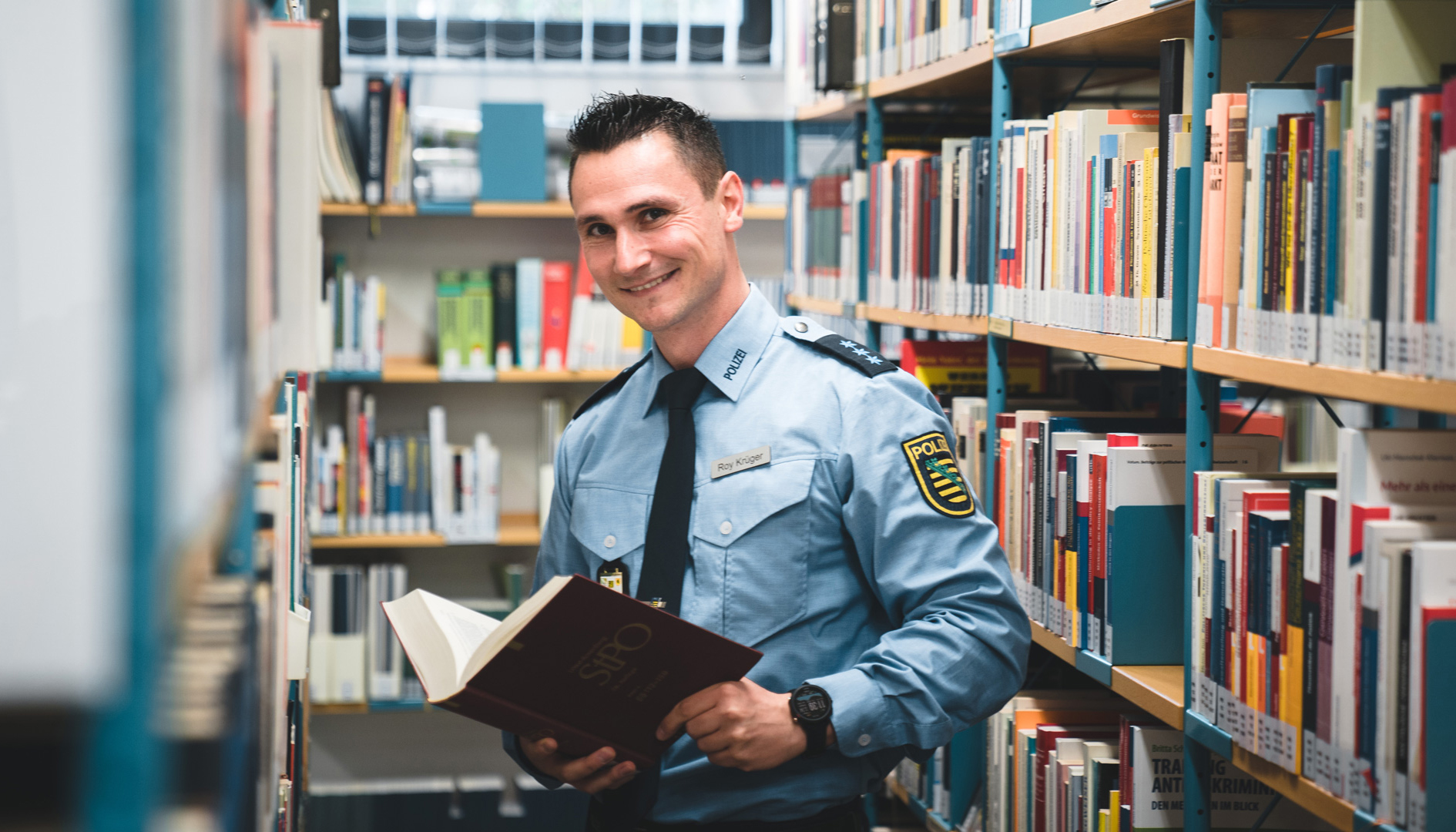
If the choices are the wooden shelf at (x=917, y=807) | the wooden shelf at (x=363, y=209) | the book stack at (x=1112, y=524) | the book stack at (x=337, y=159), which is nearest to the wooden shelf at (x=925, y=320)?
the book stack at (x=1112, y=524)

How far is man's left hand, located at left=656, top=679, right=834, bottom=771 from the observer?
134 cm

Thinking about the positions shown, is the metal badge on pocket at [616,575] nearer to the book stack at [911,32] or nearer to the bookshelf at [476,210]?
the book stack at [911,32]

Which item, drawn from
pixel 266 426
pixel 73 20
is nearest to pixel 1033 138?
pixel 266 426

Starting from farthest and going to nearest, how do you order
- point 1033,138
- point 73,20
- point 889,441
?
point 1033,138
point 889,441
point 73,20

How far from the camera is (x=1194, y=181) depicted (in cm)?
156

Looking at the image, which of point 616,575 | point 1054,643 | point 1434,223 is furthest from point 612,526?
point 1434,223

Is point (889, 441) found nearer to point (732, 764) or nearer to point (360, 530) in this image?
point (732, 764)

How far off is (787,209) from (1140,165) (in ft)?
6.93

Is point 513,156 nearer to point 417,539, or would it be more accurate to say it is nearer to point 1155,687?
point 417,539

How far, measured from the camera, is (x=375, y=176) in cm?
367

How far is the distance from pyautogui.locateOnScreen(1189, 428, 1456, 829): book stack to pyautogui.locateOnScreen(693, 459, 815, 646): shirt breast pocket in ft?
1.68

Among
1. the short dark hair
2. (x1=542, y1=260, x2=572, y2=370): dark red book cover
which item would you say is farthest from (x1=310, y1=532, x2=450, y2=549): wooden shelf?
the short dark hair

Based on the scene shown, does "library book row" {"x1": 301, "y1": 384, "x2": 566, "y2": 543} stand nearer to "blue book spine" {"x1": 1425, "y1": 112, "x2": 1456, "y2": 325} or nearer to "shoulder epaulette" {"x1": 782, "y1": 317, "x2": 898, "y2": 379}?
"shoulder epaulette" {"x1": 782, "y1": 317, "x2": 898, "y2": 379}

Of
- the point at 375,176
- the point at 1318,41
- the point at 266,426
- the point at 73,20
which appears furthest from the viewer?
the point at 375,176
